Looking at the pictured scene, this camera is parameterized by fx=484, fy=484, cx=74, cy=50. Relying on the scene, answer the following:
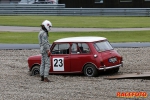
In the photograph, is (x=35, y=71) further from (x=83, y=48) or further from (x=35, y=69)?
(x=83, y=48)

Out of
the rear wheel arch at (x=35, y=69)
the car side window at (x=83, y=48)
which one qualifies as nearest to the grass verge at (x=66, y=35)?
the rear wheel arch at (x=35, y=69)

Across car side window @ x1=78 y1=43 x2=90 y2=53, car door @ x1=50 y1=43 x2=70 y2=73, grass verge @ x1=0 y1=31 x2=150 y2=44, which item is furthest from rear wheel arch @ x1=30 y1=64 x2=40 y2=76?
grass verge @ x1=0 y1=31 x2=150 y2=44

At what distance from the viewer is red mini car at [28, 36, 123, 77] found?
15039 millimetres

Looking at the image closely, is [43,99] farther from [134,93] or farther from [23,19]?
[23,19]

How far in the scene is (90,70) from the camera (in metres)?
15.2

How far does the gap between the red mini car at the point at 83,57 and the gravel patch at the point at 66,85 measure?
289 mm

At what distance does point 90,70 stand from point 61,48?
128cm

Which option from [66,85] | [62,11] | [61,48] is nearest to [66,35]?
[61,48]

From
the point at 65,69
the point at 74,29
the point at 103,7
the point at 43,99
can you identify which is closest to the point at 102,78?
the point at 65,69

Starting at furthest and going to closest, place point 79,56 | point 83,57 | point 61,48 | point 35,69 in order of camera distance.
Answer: point 35,69 < point 61,48 < point 79,56 < point 83,57

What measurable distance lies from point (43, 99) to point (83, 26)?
2434 cm

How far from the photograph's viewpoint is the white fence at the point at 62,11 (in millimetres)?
45000

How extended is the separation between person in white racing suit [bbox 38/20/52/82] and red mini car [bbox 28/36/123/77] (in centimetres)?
99

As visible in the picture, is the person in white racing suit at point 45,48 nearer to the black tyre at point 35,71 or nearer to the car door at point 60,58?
the car door at point 60,58
